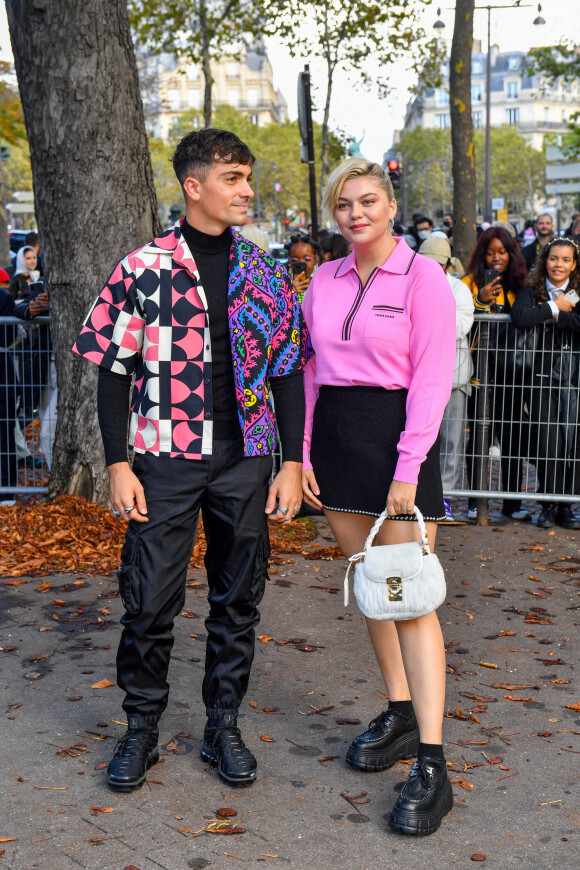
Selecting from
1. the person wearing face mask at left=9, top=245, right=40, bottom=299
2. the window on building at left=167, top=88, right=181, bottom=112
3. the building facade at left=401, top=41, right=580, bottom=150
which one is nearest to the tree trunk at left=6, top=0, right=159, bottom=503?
the person wearing face mask at left=9, top=245, right=40, bottom=299

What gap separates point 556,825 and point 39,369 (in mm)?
5475

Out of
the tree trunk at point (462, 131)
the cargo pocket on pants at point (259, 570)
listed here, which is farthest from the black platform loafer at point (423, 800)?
the tree trunk at point (462, 131)

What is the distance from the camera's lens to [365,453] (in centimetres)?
360

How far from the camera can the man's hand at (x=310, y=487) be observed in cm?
378

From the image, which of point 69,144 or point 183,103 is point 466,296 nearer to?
point 69,144

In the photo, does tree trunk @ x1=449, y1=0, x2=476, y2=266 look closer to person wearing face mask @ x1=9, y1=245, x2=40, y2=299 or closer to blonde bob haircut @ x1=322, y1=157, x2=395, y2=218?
person wearing face mask @ x1=9, y1=245, x2=40, y2=299

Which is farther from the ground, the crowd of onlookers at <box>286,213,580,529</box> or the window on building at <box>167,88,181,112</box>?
the window on building at <box>167,88,181,112</box>

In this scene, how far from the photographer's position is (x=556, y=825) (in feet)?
11.2

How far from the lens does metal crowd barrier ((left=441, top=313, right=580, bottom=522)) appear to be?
7359 millimetres

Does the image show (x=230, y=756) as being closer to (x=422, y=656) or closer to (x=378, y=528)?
(x=422, y=656)

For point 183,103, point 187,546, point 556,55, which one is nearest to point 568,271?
point 187,546

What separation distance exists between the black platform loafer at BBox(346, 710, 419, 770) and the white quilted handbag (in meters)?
0.59

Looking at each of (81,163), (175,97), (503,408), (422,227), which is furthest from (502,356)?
(175,97)

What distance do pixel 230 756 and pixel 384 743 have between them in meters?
0.56
